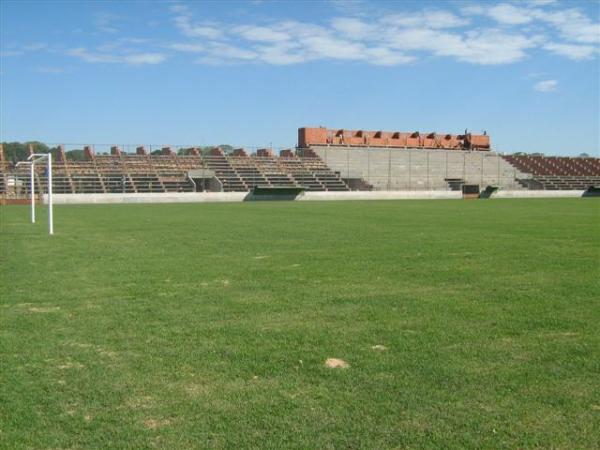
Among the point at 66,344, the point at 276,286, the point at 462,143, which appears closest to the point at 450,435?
the point at 66,344

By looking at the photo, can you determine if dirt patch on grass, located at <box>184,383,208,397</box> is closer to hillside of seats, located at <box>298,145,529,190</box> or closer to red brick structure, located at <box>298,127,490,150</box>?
hillside of seats, located at <box>298,145,529,190</box>

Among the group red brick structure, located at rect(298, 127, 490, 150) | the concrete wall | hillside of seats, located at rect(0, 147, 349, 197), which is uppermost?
red brick structure, located at rect(298, 127, 490, 150)

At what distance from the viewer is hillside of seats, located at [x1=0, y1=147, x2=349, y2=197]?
50938 millimetres

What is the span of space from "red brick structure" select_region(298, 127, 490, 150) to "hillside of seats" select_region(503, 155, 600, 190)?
29.5ft

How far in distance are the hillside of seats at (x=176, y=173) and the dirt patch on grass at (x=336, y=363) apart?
149 ft

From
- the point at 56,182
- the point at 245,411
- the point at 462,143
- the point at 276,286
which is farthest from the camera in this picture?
the point at 462,143

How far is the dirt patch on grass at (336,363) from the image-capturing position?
4.89m

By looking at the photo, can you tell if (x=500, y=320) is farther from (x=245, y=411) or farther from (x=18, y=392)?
(x=18, y=392)

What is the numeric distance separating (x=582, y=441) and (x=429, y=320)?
2842mm

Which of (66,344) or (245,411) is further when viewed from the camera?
(66,344)

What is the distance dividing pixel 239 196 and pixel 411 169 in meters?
24.2

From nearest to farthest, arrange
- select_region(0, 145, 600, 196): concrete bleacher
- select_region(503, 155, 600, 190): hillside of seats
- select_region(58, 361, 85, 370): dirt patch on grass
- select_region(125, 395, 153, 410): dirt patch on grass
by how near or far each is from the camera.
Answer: select_region(125, 395, 153, 410): dirt patch on grass → select_region(58, 361, 85, 370): dirt patch on grass → select_region(0, 145, 600, 196): concrete bleacher → select_region(503, 155, 600, 190): hillside of seats

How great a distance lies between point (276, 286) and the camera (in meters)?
8.45

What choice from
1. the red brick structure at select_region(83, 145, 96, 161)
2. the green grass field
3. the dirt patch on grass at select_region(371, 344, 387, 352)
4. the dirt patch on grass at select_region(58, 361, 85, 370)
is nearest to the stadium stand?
the red brick structure at select_region(83, 145, 96, 161)
